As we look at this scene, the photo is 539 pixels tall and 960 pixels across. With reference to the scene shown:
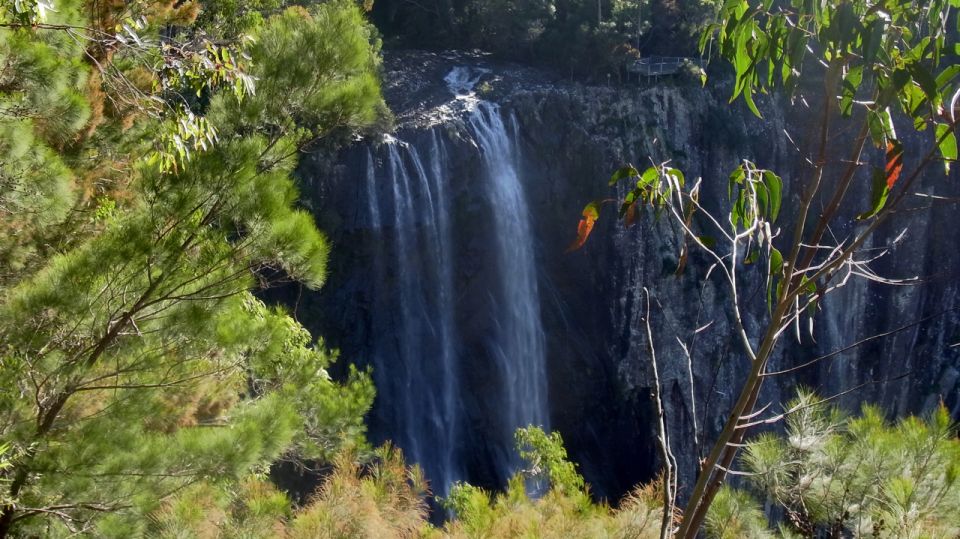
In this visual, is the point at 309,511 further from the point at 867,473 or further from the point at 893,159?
the point at 893,159

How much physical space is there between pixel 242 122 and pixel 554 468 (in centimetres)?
557

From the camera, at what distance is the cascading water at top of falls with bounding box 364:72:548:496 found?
15.2m

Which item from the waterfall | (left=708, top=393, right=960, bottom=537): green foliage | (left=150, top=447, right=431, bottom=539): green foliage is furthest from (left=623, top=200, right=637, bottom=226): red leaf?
the waterfall

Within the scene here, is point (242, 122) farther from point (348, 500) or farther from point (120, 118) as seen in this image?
point (348, 500)

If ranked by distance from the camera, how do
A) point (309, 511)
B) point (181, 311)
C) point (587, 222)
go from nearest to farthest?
point (587, 222) < point (181, 311) < point (309, 511)

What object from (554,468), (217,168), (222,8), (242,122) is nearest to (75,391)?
(217,168)

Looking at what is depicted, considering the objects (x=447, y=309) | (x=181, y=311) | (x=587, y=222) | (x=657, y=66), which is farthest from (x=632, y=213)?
(x=657, y=66)

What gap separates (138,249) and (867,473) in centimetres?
356

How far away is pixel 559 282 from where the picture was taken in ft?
56.3

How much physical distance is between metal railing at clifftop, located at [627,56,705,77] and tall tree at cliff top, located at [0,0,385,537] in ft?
52.7

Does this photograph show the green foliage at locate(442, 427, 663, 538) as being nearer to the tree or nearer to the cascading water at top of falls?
the tree

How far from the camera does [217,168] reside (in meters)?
3.89

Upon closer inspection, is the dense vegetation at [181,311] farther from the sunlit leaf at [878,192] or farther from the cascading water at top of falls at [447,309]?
the cascading water at top of falls at [447,309]

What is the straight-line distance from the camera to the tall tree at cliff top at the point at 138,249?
363 centimetres
